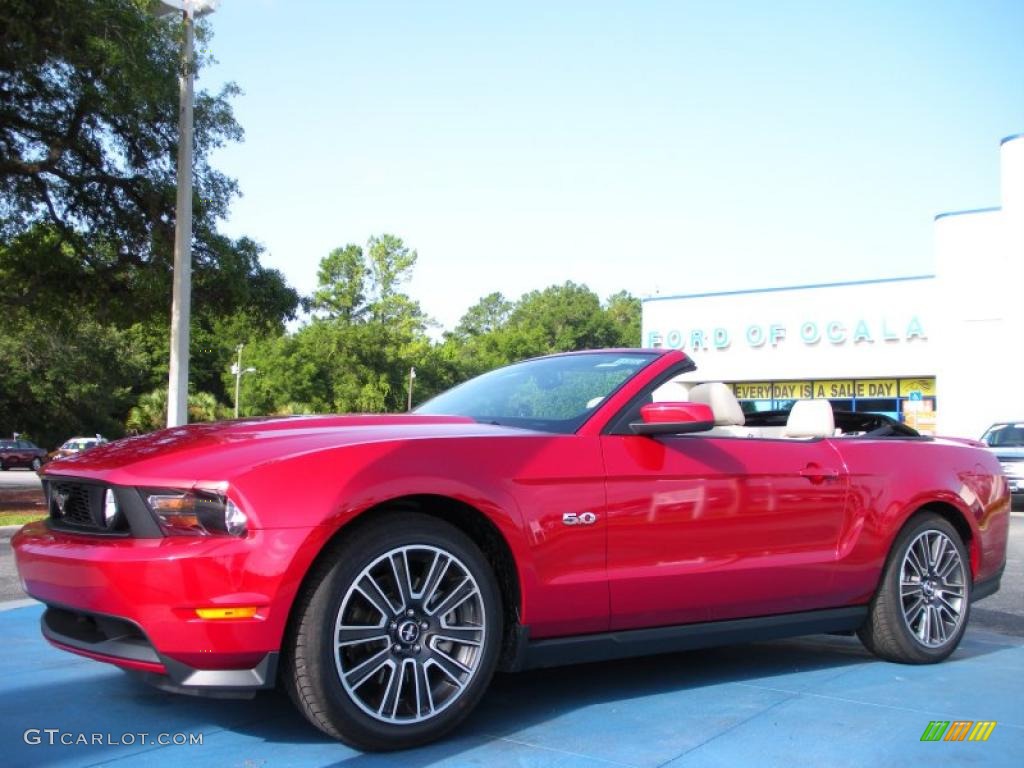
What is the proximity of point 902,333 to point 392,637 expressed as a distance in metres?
31.9

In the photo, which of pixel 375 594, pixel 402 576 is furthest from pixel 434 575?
pixel 375 594

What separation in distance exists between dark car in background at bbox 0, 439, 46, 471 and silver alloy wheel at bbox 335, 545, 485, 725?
1728 inches

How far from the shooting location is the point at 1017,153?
1083 inches

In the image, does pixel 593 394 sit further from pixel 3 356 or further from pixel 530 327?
pixel 530 327

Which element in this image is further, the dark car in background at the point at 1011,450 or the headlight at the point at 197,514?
the dark car in background at the point at 1011,450

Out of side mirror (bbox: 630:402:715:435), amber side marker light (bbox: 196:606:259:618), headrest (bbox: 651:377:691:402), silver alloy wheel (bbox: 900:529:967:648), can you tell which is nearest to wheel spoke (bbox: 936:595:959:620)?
silver alloy wheel (bbox: 900:529:967:648)

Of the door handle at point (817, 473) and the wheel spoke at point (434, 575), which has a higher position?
the door handle at point (817, 473)

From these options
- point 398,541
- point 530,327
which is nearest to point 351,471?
point 398,541

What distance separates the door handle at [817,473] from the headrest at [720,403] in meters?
A: 0.36

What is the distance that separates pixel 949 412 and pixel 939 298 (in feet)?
10.7

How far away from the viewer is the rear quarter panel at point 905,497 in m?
4.80

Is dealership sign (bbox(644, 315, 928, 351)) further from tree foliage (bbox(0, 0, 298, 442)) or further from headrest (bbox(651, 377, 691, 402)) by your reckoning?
headrest (bbox(651, 377, 691, 402))

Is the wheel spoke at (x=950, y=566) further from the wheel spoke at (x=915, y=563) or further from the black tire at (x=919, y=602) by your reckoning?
the wheel spoke at (x=915, y=563)

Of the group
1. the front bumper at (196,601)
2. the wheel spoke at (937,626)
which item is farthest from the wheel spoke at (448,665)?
the wheel spoke at (937,626)
